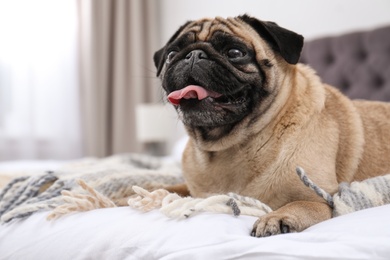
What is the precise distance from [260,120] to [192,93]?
201 millimetres

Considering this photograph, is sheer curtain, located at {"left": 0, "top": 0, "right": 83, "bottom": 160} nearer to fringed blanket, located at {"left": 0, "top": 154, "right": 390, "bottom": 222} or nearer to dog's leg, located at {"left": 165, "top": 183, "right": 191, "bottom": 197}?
fringed blanket, located at {"left": 0, "top": 154, "right": 390, "bottom": 222}

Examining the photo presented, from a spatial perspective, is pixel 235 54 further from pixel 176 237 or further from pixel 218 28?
pixel 176 237

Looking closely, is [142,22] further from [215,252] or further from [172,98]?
[215,252]

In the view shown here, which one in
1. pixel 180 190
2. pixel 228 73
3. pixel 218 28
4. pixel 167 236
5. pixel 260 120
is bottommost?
pixel 180 190

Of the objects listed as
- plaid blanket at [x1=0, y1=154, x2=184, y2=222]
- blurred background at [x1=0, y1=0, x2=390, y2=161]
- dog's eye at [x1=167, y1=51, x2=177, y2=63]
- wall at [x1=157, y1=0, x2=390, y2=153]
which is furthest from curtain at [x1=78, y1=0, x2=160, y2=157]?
dog's eye at [x1=167, y1=51, x2=177, y2=63]

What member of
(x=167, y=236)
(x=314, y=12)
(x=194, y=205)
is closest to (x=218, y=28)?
(x=194, y=205)

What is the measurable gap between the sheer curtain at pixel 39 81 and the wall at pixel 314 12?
1230 mm

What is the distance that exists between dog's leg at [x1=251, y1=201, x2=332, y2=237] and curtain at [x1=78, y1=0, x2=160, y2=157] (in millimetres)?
3039

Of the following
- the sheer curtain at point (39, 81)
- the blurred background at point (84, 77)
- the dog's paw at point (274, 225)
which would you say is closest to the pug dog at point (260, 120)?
the dog's paw at point (274, 225)

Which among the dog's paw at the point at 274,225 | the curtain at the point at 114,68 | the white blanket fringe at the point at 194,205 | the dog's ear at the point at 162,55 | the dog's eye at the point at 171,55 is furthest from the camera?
the curtain at the point at 114,68

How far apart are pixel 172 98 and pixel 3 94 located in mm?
2833

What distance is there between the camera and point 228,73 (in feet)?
3.92

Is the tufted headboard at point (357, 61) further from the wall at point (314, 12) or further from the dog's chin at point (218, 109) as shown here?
the dog's chin at point (218, 109)

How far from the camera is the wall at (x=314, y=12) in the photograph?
279 centimetres
